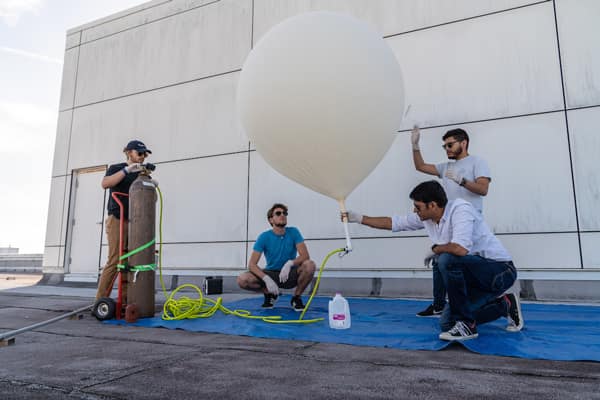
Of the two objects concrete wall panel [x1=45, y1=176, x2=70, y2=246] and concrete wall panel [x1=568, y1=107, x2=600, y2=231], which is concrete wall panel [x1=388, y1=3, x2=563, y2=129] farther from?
concrete wall panel [x1=45, y1=176, x2=70, y2=246]

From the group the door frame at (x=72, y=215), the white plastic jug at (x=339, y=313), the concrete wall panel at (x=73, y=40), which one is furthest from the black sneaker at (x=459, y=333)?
the concrete wall panel at (x=73, y=40)

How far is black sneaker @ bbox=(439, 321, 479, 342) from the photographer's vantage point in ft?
5.99

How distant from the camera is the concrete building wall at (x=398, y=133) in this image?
11.3 ft

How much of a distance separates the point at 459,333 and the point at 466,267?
0.35 metres

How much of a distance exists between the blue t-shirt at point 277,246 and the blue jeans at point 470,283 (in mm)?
1493

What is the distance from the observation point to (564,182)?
3.40 m

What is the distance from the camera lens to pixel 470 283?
2031mm

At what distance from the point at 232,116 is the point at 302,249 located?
248 cm

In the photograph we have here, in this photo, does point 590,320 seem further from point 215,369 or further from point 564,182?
point 215,369

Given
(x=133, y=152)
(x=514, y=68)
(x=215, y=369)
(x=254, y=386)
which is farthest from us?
(x=514, y=68)

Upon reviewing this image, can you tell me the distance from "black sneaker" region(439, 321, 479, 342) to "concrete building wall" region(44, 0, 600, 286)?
1.92 m

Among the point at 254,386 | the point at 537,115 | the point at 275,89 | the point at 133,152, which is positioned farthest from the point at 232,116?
the point at 254,386

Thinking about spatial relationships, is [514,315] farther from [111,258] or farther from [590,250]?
[111,258]

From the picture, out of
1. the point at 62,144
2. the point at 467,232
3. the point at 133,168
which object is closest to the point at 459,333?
the point at 467,232
